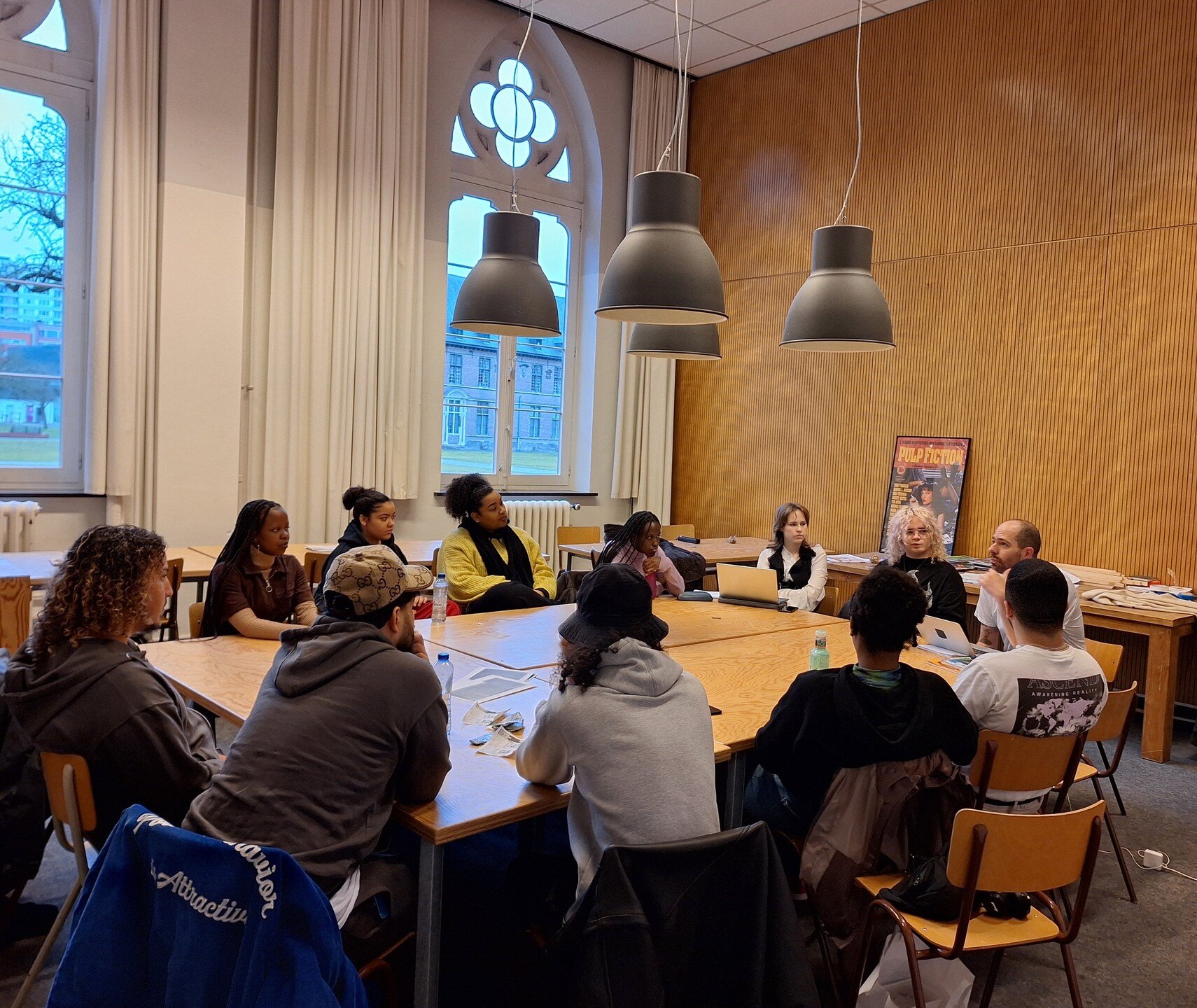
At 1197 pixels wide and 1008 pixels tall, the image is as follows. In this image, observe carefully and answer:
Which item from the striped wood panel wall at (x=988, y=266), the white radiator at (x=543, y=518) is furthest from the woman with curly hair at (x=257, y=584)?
the striped wood panel wall at (x=988, y=266)

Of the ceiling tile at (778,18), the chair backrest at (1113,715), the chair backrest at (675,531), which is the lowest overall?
the chair backrest at (1113,715)

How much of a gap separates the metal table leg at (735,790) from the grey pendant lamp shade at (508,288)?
214 centimetres

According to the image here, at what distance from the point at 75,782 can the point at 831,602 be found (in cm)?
476

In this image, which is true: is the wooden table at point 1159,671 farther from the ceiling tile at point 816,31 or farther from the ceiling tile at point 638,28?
the ceiling tile at point 638,28

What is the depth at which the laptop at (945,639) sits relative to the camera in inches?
147

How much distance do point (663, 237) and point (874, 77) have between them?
→ 14.5 ft

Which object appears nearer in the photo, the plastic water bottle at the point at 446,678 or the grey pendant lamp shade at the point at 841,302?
the plastic water bottle at the point at 446,678

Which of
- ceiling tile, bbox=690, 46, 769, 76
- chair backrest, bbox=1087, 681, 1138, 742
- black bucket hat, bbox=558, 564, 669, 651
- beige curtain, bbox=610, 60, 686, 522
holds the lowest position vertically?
chair backrest, bbox=1087, 681, 1138, 742

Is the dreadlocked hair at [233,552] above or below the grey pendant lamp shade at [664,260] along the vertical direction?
below

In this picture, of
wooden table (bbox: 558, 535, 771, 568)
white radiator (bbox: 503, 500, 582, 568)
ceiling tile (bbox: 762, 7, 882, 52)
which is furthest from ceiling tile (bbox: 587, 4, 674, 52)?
wooden table (bbox: 558, 535, 771, 568)

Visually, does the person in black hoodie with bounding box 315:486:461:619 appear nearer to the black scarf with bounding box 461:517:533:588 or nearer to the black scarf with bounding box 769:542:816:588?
the black scarf with bounding box 461:517:533:588

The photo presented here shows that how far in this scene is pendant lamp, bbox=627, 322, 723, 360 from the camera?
4.73m

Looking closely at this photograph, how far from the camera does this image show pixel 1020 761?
2.68 m

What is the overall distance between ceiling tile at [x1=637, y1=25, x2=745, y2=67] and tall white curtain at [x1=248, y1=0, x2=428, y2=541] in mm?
2028
